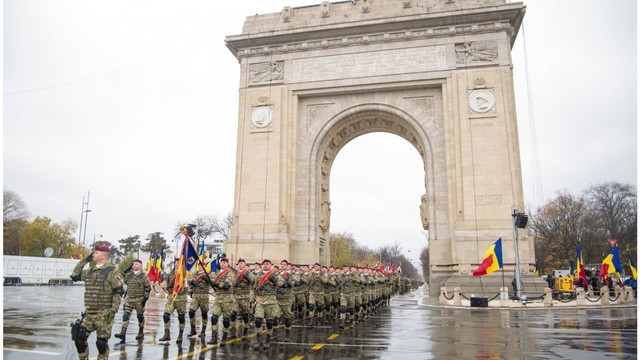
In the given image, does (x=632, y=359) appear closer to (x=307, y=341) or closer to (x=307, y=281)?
(x=307, y=341)

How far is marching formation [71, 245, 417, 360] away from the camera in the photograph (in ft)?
21.9

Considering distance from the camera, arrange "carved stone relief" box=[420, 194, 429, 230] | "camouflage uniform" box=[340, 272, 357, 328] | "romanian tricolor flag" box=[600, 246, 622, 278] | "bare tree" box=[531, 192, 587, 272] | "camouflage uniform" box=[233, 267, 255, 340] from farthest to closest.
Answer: "bare tree" box=[531, 192, 587, 272] < "carved stone relief" box=[420, 194, 429, 230] < "romanian tricolor flag" box=[600, 246, 622, 278] < "camouflage uniform" box=[340, 272, 357, 328] < "camouflage uniform" box=[233, 267, 255, 340]

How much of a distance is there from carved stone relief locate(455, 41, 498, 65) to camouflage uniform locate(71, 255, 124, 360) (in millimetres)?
23320

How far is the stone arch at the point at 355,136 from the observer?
88.0 feet

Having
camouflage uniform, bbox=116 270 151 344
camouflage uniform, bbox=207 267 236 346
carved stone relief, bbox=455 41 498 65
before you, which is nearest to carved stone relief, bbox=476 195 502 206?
carved stone relief, bbox=455 41 498 65

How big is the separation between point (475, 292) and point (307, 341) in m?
14.7

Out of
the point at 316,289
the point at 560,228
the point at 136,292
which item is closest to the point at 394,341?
the point at 316,289

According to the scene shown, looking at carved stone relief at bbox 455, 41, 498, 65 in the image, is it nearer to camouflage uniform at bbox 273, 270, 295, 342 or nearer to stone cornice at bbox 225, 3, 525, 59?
stone cornice at bbox 225, 3, 525, 59

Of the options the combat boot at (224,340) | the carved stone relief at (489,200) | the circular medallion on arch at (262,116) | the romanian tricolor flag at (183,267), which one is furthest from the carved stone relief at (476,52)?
the combat boot at (224,340)

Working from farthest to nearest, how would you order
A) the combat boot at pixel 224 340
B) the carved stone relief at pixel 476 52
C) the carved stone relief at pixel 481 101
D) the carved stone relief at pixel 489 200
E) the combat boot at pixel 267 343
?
the carved stone relief at pixel 476 52 < the carved stone relief at pixel 481 101 < the carved stone relief at pixel 489 200 < the combat boot at pixel 224 340 < the combat boot at pixel 267 343

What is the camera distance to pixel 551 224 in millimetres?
55750

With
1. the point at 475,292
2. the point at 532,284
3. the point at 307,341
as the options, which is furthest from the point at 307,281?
the point at 532,284

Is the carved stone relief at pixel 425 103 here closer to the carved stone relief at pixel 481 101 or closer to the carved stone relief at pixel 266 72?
the carved stone relief at pixel 481 101

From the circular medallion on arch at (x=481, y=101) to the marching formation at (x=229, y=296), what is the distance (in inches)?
532
